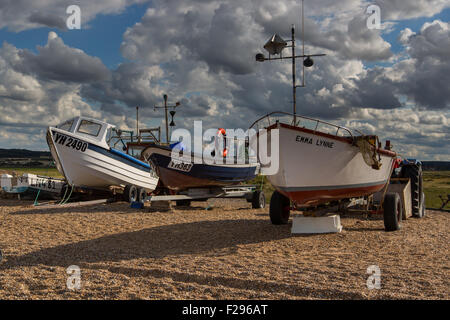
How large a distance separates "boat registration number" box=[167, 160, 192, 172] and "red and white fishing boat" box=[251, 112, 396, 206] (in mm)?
6269

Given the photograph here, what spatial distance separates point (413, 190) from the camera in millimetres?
11070

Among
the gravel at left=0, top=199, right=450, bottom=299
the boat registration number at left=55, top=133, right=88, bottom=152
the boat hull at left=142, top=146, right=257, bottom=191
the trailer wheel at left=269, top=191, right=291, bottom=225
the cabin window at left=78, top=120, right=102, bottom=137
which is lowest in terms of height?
the gravel at left=0, top=199, right=450, bottom=299

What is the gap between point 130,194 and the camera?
48.9 feet

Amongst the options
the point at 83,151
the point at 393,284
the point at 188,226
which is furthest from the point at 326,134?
the point at 83,151

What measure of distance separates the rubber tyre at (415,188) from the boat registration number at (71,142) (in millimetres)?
10566

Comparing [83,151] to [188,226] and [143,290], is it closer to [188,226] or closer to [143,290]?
[188,226]

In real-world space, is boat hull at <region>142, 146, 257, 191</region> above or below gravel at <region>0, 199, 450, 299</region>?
above

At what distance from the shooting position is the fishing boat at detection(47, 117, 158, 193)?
45.9ft

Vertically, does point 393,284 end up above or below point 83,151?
below

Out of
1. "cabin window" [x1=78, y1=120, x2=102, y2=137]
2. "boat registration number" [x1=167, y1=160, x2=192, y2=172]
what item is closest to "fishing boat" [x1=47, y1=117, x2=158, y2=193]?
"cabin window" [x1=78, y1=120, x2=102, y2=137]

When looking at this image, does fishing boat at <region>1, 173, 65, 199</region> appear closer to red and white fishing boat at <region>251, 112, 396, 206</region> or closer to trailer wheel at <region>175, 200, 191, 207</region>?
trailer wheel at <region>175, 200, 191, 207</region>
